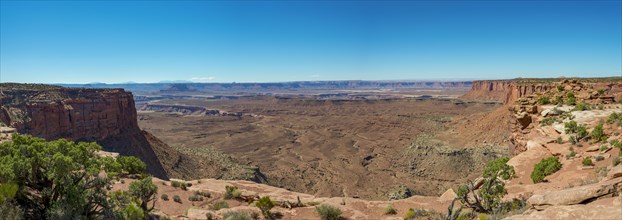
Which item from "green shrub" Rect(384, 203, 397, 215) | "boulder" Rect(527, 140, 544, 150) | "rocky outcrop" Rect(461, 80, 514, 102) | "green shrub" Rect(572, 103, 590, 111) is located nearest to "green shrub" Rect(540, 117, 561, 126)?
"green shrub" Rect(572, 103, 590, 111)

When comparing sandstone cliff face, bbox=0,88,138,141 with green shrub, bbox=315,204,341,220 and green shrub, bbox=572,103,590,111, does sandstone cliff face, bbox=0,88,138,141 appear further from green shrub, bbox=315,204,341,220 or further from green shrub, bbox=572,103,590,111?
green shrub, bbox=572,103,590,111

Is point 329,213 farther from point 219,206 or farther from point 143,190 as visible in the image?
point 143,190

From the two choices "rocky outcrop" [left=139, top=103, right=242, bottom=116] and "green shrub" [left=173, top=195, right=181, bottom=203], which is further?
"rocky outcrop" [left=139, top=103, right=242, bottom=116]

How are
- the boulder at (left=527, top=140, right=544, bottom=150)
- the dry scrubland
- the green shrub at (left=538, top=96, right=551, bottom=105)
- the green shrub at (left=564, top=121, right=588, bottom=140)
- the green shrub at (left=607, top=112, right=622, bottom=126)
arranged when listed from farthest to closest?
the dry scrubland
the green shrub at (left=538, top=96, right=551, bottom=105)
the boulder at (left=527, top=140, right=544, bottom=150)
the green shrub at (left=564, top=121, right=588, bottom=140)
the green shrub at (left=607, top=112, right=622, bottom=126)

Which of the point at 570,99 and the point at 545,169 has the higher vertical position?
the point at 570,99

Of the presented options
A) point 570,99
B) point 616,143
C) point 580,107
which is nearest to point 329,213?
point 616,143

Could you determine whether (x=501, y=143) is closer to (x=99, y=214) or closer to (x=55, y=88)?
(x=99, y=214)

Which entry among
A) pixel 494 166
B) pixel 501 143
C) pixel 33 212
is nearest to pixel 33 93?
pixel 33 212
